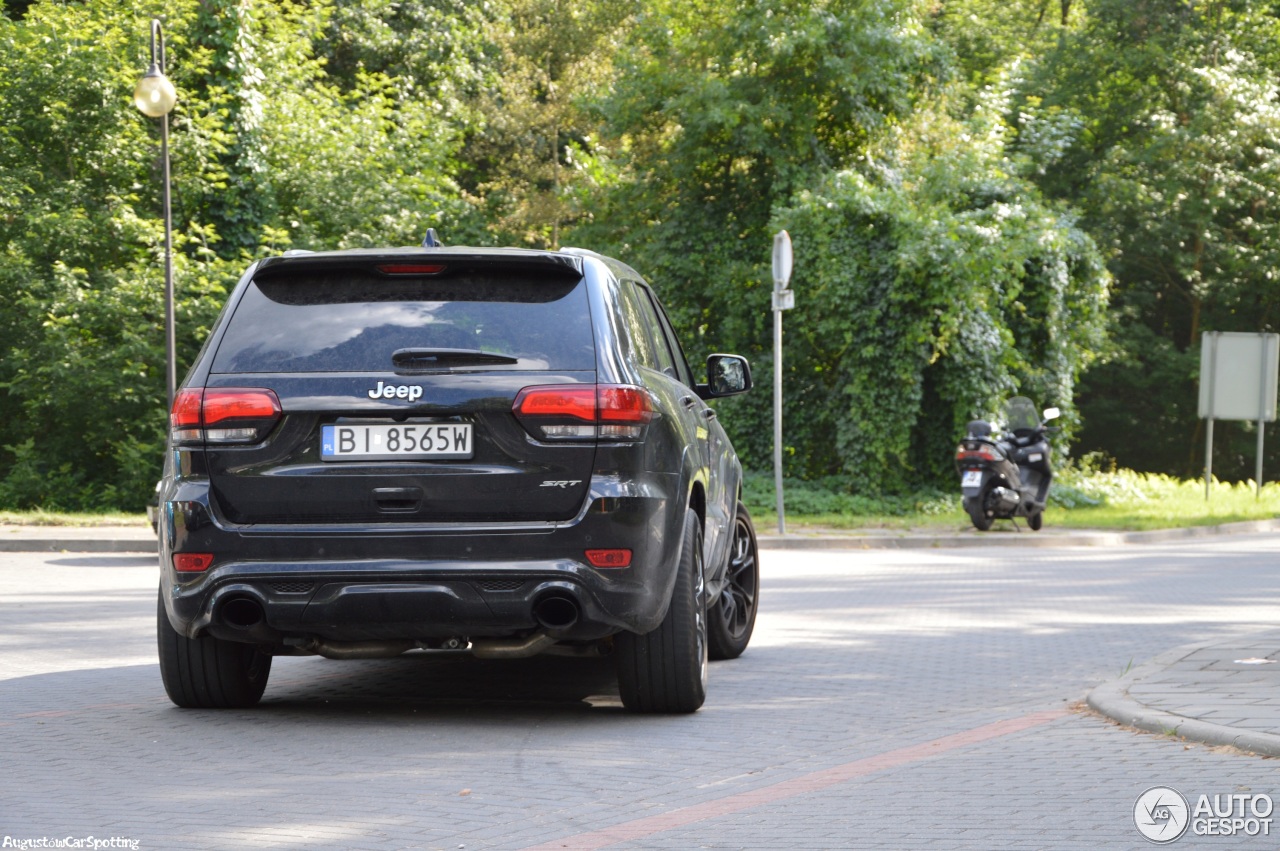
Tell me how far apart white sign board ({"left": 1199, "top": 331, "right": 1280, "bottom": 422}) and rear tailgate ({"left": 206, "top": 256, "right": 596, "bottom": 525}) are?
22.5 metres

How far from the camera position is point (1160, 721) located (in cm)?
631

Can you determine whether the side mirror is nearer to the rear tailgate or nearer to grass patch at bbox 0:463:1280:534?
the rear tailgate

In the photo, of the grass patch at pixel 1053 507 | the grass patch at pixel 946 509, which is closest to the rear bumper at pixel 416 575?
the grass patch at pixel 946 509

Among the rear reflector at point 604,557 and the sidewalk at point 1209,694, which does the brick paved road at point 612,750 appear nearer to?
the sidewalk at point 1209,694

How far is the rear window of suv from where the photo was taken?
6238 millimetres

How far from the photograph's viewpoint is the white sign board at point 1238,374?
26.4 metres

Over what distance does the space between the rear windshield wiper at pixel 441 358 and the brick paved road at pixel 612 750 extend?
1.45 m

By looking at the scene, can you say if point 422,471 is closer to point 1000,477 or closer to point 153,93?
point 153,93

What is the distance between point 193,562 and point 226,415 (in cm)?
57

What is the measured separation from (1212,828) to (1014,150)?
28.2 meters

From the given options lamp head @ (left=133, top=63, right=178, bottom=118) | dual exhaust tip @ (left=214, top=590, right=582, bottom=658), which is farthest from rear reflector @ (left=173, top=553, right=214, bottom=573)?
lamp head @ (left=133, top=63, right=178, bottom=118)

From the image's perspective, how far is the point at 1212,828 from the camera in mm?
4566

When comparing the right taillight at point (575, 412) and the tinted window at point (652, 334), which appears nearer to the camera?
the right taillight at point (575, 412)

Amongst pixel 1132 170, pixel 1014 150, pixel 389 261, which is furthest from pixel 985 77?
pixel 389 261
